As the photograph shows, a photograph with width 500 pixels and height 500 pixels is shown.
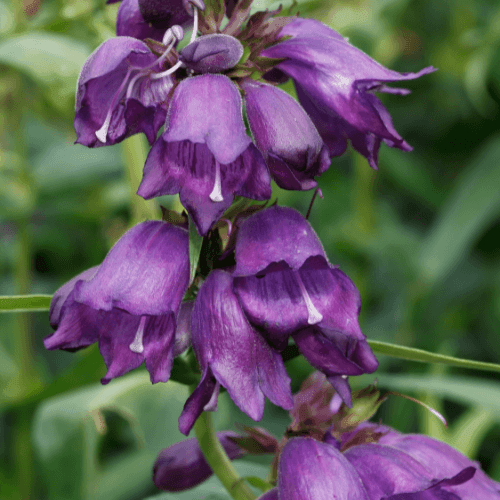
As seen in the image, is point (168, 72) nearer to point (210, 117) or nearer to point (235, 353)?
point (210, 117)

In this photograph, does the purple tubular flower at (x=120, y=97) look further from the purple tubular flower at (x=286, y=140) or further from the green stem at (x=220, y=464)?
the green stem at (x=220, y=464)

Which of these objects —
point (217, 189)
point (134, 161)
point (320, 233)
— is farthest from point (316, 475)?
point (320, 233)

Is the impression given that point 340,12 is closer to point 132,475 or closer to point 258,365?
point 132,475

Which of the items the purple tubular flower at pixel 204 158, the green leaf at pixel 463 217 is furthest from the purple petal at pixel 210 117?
the green leaf at pixel 463 217

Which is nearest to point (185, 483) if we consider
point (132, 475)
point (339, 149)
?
point (339, 149)

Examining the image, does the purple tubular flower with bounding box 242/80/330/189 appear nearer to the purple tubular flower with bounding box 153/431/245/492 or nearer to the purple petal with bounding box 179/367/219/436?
the purple petal with bounding box 179/367/219/436

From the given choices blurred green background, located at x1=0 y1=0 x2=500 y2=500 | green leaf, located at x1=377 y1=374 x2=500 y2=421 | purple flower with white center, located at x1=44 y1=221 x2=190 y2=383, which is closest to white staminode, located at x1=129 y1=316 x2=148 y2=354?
purple flower with white center, located at x1=44 y1=221 x2=190 y2=383

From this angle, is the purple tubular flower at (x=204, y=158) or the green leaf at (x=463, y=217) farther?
the green leaf at (x=463, y=217)

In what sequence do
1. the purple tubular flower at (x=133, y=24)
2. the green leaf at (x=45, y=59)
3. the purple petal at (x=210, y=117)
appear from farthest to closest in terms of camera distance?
1. the green leaf at (x=45, y=59)
2. the purple tubular flower at (x=133, y=24)
3. the purple petal at (x=210, y=117)
